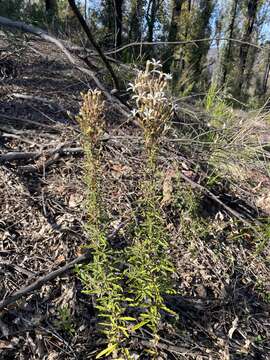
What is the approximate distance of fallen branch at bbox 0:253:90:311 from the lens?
178cm

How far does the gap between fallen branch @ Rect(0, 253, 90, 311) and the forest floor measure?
0.08 metres

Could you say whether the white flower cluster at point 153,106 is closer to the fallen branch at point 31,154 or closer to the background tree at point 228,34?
the fallen branch at point 31,154

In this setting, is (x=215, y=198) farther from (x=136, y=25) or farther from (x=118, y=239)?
(x=136, y=25)

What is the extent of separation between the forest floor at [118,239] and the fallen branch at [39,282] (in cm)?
8

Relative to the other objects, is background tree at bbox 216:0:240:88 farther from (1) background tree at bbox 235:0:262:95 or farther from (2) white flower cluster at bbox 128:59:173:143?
(2) white flower cluster at bbox 128:59:173:143

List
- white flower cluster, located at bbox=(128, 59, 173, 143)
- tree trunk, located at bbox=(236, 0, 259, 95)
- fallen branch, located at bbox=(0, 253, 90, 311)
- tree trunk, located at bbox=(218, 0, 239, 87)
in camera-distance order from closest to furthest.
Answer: white flower cluster, located at bbox=(128, 59, 173, 143), fallen branch, located at bbox=(0, 253, 90, 311), tree trunk, located at bbox=(236, 0, 259, 95), tree trunk, located at bbox=(218, 0, 239, 87)

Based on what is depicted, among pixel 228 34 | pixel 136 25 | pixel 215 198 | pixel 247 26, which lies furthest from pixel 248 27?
pixel 215 198

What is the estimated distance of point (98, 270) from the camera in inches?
65.4

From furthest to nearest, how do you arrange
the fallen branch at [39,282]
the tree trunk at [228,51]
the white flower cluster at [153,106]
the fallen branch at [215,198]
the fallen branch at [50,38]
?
the tree trunk at [228,51]
the fallen branch at [50,38]
the fallen branch at [215,198]
the fallen branch at [39,282]
the white flower cluster at [153,106]

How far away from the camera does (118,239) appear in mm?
2348

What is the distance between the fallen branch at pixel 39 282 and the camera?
1.78m

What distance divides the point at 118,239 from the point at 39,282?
24.3 inches

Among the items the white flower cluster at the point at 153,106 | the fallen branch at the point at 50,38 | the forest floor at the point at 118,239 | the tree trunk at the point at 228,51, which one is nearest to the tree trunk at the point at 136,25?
the fallen branch at the point at 50,38

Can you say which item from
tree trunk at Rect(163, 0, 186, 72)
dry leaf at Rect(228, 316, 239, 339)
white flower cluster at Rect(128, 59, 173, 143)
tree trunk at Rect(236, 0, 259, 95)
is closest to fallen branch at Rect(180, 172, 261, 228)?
dry leaf at Rect(228, 316, 239, 339)
